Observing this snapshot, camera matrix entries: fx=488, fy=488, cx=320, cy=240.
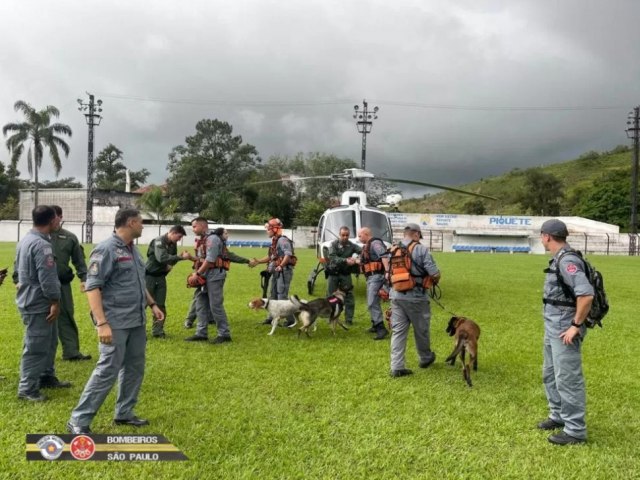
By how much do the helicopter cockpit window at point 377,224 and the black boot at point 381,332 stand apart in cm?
503

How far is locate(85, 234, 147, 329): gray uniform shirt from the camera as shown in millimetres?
4035

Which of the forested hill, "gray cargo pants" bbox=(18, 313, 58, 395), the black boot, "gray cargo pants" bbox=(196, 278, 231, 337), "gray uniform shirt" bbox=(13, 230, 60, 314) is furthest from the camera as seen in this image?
the forested hill

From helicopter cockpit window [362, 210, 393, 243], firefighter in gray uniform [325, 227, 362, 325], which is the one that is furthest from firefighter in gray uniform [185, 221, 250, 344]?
helicopter cockpit window [362, 210, 393, 243]

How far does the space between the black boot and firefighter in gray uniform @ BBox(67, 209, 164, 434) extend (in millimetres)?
4716

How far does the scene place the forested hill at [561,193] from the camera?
62844 mm

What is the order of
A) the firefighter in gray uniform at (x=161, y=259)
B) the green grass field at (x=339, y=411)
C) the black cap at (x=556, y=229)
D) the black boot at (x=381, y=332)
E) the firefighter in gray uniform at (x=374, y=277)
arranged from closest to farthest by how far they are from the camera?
1. the green grass field at (x=339, y=411)
2. the black cap at (x=556, y=229)
3. the firefighter in gray uniform at (x=161, y=259)
4. the black boot at (x=381, y=332)
5. the firefighter in gray uniform at (x=374, y=277)

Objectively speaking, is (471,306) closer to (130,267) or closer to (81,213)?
(130,267)

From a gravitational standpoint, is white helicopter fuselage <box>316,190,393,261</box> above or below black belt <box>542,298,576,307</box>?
above

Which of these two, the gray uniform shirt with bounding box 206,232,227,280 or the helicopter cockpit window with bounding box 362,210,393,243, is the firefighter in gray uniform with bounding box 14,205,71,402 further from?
the helicopter cockpit window with bounding box 362,210,393,243

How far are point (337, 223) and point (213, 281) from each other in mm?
6387

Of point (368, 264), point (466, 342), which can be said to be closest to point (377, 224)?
point (368, 264)

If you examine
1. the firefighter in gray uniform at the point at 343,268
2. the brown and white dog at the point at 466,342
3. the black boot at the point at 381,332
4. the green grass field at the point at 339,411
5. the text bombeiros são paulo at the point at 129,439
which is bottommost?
the green grass field at the point at 339,411

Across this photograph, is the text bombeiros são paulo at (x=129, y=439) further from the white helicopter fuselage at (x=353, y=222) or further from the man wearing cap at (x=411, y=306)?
the white helicopter fuselage at (x=353, y=222)

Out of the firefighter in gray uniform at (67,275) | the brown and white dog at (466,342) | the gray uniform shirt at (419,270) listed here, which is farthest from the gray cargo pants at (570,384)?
the firefighter in gray uniform at (67,275)
